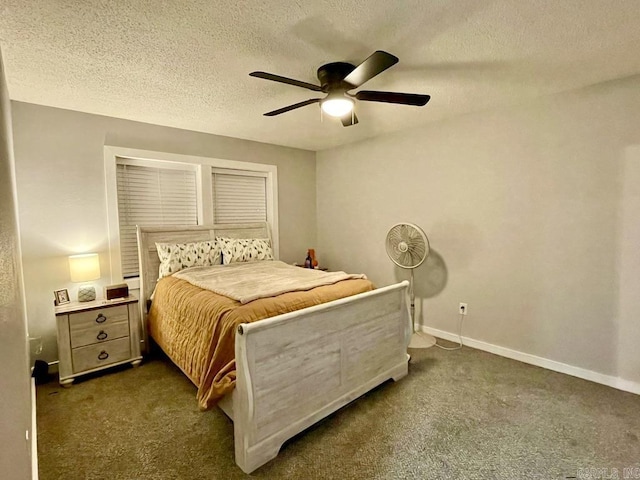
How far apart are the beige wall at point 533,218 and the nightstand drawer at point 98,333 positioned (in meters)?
2.79

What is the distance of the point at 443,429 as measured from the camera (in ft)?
6.42

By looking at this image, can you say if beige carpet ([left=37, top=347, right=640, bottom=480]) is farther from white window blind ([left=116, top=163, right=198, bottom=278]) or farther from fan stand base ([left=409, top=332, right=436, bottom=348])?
white window blind ([left=116, top=163, right=198, bottom=278])

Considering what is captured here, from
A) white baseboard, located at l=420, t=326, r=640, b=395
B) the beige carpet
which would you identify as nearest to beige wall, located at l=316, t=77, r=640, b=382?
white baseboard, located at l=420, t=326, r=640, b=395

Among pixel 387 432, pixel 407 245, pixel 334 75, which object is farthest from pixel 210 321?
pixel 407 245

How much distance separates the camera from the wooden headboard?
3092 mm

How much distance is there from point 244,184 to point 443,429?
10.7ft

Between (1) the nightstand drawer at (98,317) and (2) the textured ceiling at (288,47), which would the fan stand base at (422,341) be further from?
(1) the nightstand drawer at (98,317)

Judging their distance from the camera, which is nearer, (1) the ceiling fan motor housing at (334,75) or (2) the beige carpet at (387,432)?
(2) the beige carpet at (387,432)

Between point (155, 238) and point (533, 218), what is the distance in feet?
11.5

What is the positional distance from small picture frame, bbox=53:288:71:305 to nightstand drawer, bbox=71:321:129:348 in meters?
0.33

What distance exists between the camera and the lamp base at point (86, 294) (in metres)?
2.72

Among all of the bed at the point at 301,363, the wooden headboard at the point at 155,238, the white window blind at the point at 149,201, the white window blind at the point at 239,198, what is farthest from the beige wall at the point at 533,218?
the white window blind at the point at 149,201

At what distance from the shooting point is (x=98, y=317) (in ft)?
8.59

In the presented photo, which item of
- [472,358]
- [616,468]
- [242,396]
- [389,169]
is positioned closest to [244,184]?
[389,169]
